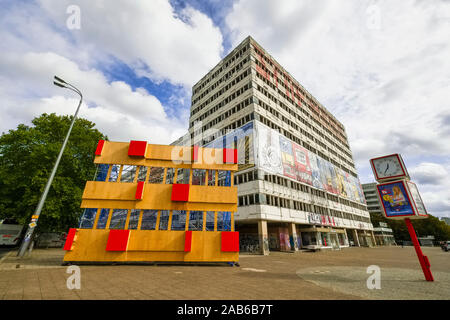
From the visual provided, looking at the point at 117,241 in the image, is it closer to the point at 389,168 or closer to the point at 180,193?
the point at 180,193

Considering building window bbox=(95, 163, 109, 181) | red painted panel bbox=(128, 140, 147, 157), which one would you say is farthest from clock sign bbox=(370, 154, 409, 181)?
building window bbox=(95, 163, 109, 181)

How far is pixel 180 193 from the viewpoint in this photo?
1253 centimetres

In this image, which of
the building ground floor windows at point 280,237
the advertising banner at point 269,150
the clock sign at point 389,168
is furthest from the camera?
the advertising banner at point 269,150

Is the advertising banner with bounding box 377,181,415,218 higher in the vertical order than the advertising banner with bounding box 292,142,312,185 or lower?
lower

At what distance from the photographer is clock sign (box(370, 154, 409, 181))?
9578 mm

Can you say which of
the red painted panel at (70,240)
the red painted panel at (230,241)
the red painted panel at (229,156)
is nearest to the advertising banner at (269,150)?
the red painted panel at (229,156)

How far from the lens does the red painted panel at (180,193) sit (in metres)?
12.4

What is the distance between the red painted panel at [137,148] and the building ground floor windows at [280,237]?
60.8 ft

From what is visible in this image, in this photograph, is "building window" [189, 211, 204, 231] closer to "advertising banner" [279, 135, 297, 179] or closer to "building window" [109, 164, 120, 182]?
"building window" [109, 164, 120, 182]

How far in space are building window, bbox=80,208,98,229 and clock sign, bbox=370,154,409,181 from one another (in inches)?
656

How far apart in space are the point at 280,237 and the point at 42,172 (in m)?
30.3

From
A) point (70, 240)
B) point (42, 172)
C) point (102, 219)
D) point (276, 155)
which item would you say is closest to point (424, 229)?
point (276, 155)

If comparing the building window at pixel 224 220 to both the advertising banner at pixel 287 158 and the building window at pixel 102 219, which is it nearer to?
the building window at pixel 102 219

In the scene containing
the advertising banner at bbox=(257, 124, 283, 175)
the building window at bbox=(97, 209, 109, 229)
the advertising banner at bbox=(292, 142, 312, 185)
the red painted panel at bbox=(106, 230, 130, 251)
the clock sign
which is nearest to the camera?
the clock sign
